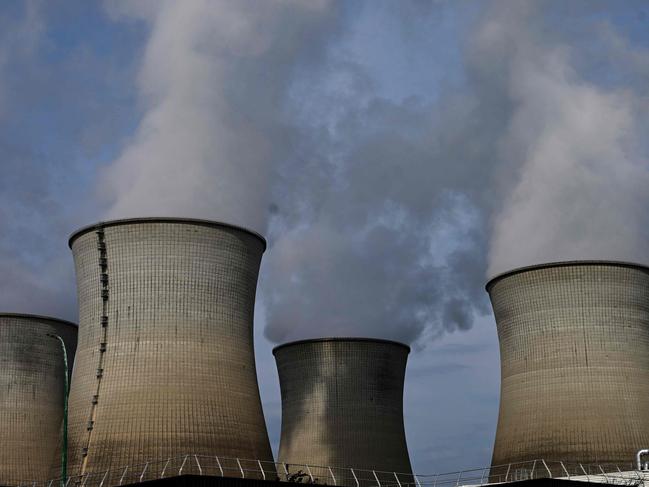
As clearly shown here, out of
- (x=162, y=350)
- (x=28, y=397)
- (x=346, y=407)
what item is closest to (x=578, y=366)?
(x=346, y=407)

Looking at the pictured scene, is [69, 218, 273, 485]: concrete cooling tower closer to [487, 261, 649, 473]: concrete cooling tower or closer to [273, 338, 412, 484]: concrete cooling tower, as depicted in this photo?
[487, 261, 649, 473]: concrete cooling tower

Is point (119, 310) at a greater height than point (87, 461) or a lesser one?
greater

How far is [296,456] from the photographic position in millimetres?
40281

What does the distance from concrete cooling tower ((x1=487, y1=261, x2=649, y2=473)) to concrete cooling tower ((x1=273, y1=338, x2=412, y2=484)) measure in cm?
807

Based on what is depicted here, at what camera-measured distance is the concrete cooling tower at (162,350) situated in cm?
2622

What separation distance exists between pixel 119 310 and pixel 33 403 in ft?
34.8

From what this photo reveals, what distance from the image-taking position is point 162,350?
2675 centimetres

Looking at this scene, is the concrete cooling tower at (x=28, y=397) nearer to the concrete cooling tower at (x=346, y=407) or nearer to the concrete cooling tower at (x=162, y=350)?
the concrete cooling tower at (x=162, y=350)

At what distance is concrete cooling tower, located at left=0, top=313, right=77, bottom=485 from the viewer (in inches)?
1395

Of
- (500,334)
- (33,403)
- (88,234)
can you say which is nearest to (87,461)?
(88,234)

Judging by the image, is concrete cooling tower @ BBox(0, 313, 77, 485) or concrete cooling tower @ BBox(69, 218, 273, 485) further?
concrete cooling tower @ BBox(0, 313, 77, 485)

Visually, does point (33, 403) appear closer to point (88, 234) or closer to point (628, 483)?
point (88, 234)

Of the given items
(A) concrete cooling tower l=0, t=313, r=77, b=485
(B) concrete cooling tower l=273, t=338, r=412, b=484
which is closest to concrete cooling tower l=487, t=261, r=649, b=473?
(B) concrete cooling tower l=273, t=338, r=412, b=484

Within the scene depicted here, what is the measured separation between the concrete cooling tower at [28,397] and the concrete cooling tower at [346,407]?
8478 millimetres
